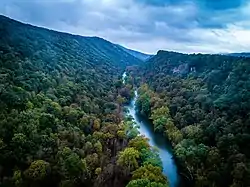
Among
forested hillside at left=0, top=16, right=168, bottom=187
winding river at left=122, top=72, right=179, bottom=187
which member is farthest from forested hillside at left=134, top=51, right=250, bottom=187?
forested hillside at left=0, top=16, right=168, bottom=187

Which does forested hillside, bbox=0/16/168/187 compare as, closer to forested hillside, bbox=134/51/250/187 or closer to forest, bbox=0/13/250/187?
forest, bbox=0/13/250/187

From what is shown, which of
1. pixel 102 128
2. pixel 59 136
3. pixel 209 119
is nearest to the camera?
pixel 59 136

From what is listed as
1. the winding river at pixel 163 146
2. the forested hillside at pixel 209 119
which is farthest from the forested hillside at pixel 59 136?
the forested hillside at pixel 209 119

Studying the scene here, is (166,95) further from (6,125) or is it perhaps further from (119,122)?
(6,125)

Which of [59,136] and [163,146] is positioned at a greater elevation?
[59,136]

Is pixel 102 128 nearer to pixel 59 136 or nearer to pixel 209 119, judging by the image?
pixel 59 136

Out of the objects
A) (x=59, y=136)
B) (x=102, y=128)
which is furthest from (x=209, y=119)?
(x=59, y=136)

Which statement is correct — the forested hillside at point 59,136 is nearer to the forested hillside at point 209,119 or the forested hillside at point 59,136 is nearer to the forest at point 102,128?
the forest at point 102,128
